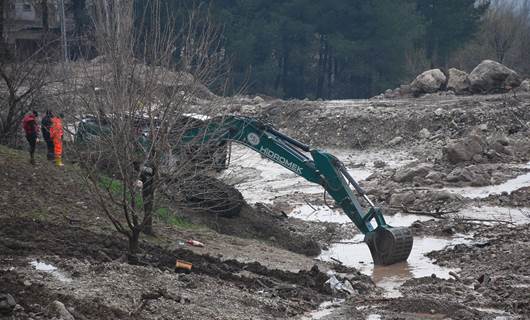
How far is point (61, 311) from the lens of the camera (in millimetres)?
9656

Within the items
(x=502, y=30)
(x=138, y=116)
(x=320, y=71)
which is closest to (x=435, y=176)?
(x=138, y=116)

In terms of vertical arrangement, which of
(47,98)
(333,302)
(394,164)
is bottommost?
(394,164)

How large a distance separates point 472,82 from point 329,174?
23.8m

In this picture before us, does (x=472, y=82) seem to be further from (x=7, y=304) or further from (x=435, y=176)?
(x=7, y=304)

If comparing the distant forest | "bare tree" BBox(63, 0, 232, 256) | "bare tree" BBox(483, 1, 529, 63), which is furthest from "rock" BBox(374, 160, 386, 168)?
"bare tree" BBox(483, 1, 529, 63)

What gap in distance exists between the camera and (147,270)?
40.4ft

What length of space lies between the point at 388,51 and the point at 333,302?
41.7 m

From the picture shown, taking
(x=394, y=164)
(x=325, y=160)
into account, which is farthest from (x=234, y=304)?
(x=394, y=164)

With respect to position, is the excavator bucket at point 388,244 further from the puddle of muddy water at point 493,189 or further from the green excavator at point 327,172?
the puddle of muddy water at point 493,189

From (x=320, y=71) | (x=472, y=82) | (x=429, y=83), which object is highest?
(x=472, y=82)

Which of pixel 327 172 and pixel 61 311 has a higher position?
pixel 61 311

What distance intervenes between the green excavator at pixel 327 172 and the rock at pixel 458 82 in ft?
76.1

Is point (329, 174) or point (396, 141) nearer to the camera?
point (329, 174)

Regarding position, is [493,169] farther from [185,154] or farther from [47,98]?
[185,154]
